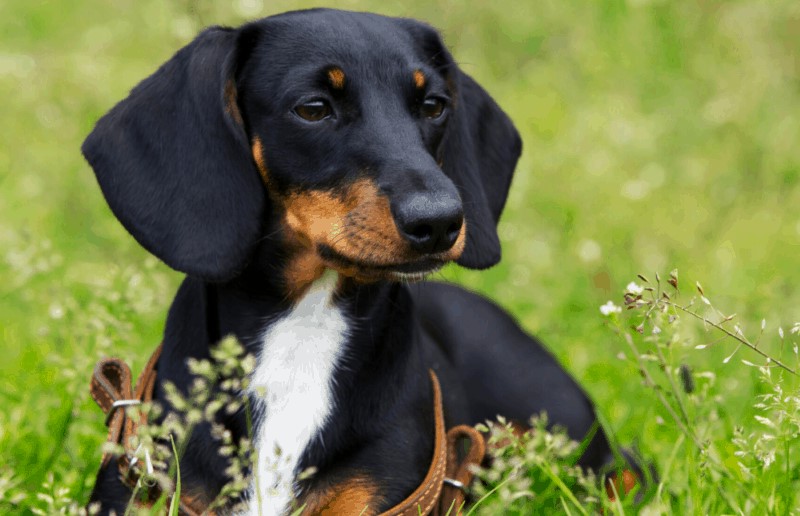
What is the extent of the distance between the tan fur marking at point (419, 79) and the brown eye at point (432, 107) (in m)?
0.07

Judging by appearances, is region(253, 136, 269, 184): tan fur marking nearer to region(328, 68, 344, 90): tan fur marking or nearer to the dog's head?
the dog's head

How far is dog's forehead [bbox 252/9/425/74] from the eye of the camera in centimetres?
303

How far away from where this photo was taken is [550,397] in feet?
13.0

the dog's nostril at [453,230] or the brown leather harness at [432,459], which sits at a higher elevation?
the dog's nostril at [453,230]

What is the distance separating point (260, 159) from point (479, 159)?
0.86 metres

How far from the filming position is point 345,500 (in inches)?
116

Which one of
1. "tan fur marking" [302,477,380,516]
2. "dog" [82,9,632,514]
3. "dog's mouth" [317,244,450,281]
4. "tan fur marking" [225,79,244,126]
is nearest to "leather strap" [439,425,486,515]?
"dog" [82,9,632,514]

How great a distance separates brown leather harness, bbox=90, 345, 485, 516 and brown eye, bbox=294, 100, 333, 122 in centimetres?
83

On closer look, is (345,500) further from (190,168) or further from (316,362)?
(190,168)

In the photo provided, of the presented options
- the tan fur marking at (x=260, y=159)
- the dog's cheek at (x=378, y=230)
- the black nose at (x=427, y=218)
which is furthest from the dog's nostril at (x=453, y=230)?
the tan fur marking at (x=260, y=159)

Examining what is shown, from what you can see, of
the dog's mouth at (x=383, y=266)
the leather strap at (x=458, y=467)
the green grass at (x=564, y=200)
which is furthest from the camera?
the green grass at (x=564, y=200)

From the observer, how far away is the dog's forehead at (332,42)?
3027 mm

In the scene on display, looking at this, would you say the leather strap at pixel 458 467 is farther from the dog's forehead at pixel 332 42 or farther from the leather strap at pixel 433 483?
the dog's forehead at pixel 332 42

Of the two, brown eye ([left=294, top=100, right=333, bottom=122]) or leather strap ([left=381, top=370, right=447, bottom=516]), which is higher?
brown eye ([left=294, top=100, right=333, bottom=122])
